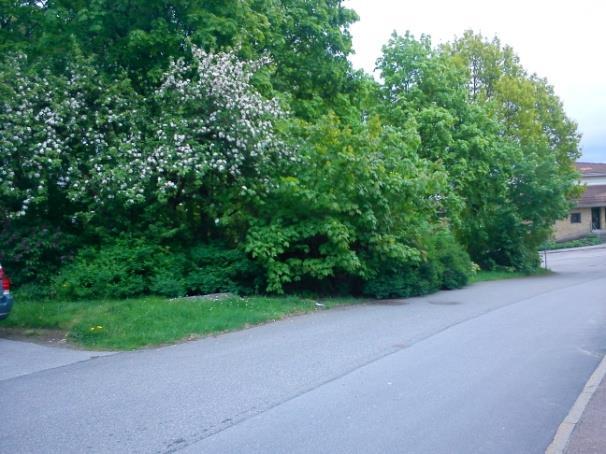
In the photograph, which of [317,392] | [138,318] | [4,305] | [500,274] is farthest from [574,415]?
[500,274]

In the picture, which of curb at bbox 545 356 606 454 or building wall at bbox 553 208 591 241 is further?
building wall at bbox 553 208 591 241

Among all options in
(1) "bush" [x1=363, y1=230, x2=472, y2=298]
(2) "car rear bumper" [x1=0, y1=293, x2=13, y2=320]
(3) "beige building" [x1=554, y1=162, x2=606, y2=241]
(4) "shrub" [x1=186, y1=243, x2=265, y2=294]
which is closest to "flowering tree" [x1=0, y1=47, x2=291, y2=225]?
(4) "shrub" [x1=186, y1=243, x2=265, y2=294]

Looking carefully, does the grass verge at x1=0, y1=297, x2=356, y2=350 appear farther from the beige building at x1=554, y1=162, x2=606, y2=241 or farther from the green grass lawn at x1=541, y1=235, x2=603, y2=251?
the beige building at x1=554, y1=162, x2=606, y2=241

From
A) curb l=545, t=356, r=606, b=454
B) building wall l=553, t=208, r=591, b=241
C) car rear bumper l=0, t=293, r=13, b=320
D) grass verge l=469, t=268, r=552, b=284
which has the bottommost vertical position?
curb l=545, t=356, r=606, b=454

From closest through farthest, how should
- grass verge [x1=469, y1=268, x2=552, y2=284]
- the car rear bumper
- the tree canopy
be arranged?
1. the car rear bumper
2. the tree canopy
3. grass verge [x1=469, y1=268, x2=552, y2=284]

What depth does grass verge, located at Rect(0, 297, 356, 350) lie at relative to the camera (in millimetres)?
12109

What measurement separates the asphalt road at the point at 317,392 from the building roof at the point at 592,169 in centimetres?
5796

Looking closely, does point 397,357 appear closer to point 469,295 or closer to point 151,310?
point 151,310

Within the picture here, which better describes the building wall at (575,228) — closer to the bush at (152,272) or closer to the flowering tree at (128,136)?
the bush at (152,272)

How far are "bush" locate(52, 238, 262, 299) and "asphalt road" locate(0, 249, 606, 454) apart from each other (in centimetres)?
364

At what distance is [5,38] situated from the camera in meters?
19.3

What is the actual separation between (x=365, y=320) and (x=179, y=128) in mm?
6027

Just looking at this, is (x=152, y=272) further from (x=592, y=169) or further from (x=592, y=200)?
(x=592, y=169)

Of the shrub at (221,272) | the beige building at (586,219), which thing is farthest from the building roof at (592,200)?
the shrub at (221,272)
